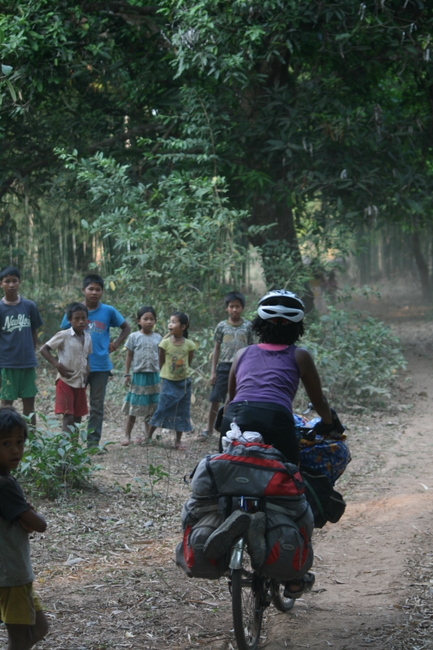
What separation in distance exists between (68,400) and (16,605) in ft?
14.3

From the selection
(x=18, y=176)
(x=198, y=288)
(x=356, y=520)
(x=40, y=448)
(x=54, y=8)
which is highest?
(x=54, y=8)

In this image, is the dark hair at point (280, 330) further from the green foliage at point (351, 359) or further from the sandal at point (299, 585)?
the green foliage at point (351, 359)

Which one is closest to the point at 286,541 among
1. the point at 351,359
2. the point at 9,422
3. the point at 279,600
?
the point at 279,600

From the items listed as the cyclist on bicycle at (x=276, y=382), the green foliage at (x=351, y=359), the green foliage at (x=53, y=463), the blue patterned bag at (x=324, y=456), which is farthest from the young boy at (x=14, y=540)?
the green foliage at (x=351, y=359)

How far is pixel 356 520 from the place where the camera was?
254 inches

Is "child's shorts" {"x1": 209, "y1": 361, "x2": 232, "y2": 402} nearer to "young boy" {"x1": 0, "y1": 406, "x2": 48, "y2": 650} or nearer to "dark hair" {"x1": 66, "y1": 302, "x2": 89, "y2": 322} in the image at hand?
"dark hair" {"x1": 66, "y1": 302, "x2": 89, "y2": 322}

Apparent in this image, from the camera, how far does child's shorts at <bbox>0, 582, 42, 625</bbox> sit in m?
3.23

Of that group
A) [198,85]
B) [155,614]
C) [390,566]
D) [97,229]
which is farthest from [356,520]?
[198,85]

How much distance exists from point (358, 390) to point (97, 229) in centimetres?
427

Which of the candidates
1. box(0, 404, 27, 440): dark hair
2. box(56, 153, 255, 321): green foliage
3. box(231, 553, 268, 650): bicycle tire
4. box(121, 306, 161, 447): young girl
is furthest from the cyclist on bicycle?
box(56, 153, 255, 321): green foliage

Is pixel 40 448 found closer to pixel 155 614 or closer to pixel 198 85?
pixel 155 614

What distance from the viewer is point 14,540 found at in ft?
10.5

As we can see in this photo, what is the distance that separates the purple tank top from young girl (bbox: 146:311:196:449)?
4380mm

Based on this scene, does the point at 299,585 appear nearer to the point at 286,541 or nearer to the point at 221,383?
the point at 286,541
